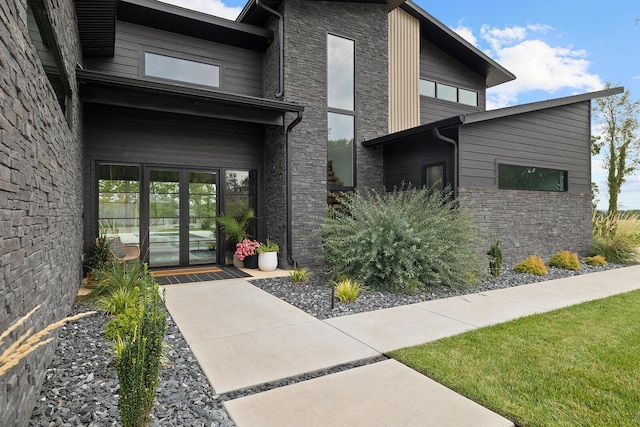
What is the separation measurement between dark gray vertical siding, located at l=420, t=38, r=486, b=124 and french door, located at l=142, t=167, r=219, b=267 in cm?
623

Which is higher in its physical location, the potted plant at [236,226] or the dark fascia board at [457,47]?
the dark fascia board at [457,47]

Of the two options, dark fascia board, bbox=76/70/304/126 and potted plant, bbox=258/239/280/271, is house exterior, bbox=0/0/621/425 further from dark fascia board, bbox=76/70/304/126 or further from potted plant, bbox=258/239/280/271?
potted plant, bbox=258/239/280/271

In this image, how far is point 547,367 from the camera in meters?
2.85

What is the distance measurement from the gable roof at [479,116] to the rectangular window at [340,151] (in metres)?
0.45

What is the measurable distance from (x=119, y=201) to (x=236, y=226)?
2.25 m

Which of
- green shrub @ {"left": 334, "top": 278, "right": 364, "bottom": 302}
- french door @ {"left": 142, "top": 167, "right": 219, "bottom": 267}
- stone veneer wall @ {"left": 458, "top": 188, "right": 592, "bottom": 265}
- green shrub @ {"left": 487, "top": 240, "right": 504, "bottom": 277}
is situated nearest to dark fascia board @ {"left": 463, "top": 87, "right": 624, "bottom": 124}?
stone veneer wall @ {"left": 458, "top": 188, "right": 592, "bottom": 265}

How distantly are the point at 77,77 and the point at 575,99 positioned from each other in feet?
34.1

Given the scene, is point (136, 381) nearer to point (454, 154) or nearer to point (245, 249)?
point (245, 249)

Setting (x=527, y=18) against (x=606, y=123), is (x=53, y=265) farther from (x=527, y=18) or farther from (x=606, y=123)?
(x=606, y=123)

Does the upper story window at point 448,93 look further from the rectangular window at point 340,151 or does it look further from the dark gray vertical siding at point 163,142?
the dark gray vertical siding at point 163,142

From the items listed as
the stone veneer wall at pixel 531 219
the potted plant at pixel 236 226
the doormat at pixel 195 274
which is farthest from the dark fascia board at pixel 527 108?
the doormat at pixel 195 274

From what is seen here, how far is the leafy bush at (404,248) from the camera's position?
557cm

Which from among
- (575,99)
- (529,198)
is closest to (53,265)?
(529,198)

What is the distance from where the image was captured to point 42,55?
2766mm
